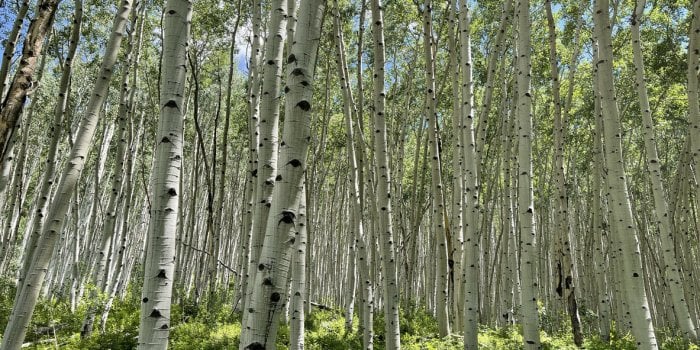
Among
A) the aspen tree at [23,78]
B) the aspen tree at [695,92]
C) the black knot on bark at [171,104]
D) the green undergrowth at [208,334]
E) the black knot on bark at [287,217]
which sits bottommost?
the green undergrowth at [208,334]

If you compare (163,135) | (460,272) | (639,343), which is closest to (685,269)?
(460,272)

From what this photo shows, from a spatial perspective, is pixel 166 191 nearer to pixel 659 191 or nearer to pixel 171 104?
pixel 171 104

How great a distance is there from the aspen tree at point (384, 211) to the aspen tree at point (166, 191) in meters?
2.58

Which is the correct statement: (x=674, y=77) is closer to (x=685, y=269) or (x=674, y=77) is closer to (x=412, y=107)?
(x=685, y=269)

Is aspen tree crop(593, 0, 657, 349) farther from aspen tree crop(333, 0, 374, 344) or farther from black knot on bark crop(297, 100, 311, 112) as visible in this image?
black knot on bark crop(297, 100, 311, 112)

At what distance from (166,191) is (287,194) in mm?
602

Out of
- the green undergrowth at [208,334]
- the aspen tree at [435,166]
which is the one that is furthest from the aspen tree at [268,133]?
the green undergrowth at [208,334]

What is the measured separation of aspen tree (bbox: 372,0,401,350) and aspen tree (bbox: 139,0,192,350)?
2.58 metres

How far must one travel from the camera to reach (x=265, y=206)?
2.99 m

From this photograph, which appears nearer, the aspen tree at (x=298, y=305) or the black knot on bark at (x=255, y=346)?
the black knot on bark at (x=255, y=346)

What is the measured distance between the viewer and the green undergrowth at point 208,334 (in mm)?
6547

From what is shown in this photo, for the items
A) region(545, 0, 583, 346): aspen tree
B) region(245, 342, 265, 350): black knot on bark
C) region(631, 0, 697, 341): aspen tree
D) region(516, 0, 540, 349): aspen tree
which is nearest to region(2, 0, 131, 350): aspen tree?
region(245, 342, 265, 350): black knot on bark

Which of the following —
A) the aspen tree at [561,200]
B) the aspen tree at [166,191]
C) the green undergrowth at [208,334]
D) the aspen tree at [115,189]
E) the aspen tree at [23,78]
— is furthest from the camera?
the aspen tree at [561,200]

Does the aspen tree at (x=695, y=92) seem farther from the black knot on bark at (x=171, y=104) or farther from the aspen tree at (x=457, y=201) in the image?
the black knot on bark at (x=171, y=104)
